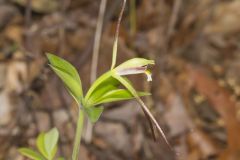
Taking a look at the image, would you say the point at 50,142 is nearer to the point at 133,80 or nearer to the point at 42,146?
the point at 42,146

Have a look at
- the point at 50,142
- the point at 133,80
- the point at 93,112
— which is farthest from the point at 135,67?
the point at 133,80

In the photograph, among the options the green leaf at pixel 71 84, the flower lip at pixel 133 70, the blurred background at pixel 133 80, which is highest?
the flower lip at pixel 133 70

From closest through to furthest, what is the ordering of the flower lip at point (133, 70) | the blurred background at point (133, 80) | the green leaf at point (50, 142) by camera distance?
the flower lip at point (133, 70) → the green leaf at point (50, 142) → the blurred background at point (133, 80)

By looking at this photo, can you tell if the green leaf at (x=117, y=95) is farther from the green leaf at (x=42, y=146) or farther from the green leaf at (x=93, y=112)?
the green leaf at (x=42, y=146)

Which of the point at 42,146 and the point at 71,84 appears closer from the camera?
the point at 71,84

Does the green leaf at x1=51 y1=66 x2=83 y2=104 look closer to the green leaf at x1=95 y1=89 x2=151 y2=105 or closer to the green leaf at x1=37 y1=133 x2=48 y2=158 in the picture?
the green leaf at x1=95 y1=89 x2=151 y2=105

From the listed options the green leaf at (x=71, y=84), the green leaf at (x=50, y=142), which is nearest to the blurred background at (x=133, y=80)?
the green leaf at (x=50, y=142)

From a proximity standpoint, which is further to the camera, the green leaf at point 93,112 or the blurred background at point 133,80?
the blurred background at point 133,80

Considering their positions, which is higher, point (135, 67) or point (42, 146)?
point (135, 67)
